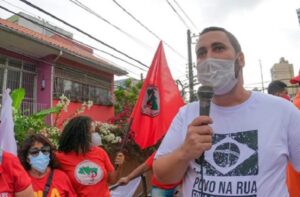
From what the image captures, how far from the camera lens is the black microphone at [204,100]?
148 cm

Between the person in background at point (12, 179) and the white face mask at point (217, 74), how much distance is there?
1884mm

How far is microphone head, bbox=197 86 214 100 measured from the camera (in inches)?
59.1

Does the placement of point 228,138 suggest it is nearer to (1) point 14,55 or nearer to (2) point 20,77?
(1) point 14,55

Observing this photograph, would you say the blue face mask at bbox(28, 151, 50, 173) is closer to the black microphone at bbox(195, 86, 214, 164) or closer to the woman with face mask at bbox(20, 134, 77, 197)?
the woman with face mask at bbox(20, 134, 77, 197)

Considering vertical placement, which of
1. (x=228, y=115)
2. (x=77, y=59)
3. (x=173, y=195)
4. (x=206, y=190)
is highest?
(x=77, y=59)

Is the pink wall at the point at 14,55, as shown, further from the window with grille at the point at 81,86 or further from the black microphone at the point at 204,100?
the black microphone at the point at 204,100

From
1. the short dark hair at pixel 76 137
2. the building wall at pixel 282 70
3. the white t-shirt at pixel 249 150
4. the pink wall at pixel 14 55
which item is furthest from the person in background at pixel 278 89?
the building wall at pixel 282 70

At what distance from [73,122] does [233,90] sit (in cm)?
289

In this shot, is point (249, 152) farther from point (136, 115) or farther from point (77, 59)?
point (77, 59)

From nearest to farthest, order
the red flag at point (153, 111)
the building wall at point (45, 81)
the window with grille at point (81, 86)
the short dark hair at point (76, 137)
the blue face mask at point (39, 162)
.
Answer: the blue face mask at point (39, 162) < the short dark hair at point (76, 137) < the red flag at point (153, 111) < the building wall at point (45, 81) < the window with grille at point (81, 86)

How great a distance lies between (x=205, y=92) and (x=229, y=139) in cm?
24

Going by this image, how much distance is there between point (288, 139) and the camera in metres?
1.53

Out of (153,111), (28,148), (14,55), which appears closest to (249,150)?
(28,148)

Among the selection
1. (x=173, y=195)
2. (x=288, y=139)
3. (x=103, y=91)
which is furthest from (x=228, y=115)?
(x=103, y=91)
